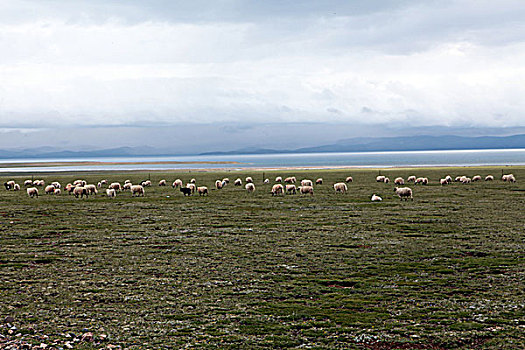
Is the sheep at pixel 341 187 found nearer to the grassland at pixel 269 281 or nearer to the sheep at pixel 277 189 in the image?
the sheep at pixel 277 189

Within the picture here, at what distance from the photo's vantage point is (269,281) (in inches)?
575

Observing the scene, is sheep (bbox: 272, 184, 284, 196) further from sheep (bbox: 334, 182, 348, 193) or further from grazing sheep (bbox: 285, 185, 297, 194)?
sheep (bbox: 334, 182, 348, 193)

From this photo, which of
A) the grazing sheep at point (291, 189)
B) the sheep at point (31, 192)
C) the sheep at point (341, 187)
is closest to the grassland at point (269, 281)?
the grazing sheep at point (291, 189)

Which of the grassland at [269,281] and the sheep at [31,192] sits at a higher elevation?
the sheep at [31,192]

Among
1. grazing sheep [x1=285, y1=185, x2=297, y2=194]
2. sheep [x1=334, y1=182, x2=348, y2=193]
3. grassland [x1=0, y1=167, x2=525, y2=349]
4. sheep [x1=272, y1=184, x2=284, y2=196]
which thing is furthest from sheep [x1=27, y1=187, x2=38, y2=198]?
sheep [x1=334, y1=182, x2=348, y2=193]

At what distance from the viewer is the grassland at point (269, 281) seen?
1028 centimetres

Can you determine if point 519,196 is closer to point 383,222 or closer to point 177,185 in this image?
point 383,222

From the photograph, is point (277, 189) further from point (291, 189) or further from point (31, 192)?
point (31, 192)

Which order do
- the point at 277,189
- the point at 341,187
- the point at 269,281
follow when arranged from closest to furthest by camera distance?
the point at 269,281
the point at 277,189
the point at 341,187

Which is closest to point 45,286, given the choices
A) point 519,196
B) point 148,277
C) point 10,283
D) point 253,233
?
point 10,283

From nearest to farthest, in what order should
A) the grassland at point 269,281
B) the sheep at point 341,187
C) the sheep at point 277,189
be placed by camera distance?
the grassland at point 269,281, the sheep at point 277,189, the sheep at point 341,187

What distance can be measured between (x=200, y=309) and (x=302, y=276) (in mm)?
4301

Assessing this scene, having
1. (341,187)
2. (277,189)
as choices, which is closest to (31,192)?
(277,189)

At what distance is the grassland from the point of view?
405 inches
